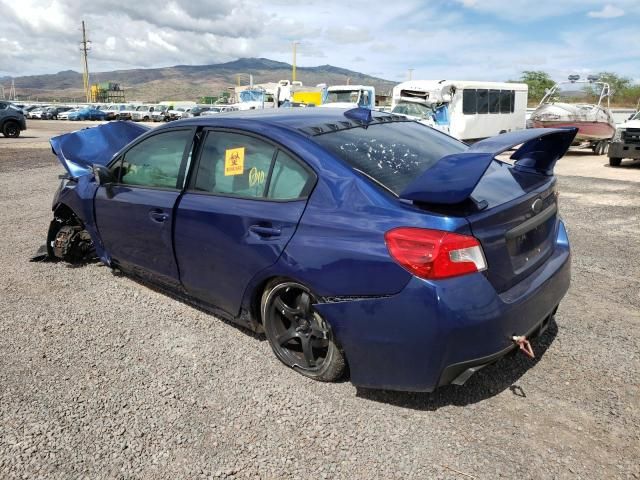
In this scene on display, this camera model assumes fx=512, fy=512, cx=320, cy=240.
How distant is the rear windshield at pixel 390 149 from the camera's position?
2.74 meters

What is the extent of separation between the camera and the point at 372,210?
2.50 metres

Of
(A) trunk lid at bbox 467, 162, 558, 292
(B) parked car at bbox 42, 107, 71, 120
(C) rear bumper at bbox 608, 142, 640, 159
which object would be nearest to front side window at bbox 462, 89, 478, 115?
(C) rear bumper at bbox 608, 142, 640, 159

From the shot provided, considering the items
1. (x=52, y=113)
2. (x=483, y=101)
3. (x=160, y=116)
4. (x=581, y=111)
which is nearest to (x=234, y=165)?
(x=581, y=111)

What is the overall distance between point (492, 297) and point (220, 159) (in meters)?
1.90

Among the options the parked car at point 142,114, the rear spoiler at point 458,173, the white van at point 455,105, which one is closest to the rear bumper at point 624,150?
the white van at point 455,105

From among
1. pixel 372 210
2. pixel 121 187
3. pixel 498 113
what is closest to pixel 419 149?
pixel 372 210

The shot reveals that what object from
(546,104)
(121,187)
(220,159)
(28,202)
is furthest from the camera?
(546,104)

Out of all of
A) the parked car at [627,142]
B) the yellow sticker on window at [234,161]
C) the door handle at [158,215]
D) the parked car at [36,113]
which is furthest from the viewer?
the parked car at [36,113]

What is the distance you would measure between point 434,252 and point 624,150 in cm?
1385

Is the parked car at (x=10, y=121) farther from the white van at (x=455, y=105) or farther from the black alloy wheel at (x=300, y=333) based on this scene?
the black alloy wheel at (x=300, y=333)

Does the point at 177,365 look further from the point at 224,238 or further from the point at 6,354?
the point at 6,354

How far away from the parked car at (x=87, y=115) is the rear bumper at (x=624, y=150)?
160 feet

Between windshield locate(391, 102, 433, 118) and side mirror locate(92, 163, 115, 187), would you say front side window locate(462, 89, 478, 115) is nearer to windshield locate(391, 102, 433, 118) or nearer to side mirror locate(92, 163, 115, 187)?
windshield locate(391, 102, 433, 118)

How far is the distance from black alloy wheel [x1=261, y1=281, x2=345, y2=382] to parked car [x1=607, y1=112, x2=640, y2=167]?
13566 millimetres
